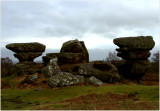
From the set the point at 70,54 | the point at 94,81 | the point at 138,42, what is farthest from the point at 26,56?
the point at 138,42

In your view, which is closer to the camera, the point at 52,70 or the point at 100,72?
the point at 100,72

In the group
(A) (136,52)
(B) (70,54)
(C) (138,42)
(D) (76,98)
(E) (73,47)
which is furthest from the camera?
(E) (73,47)

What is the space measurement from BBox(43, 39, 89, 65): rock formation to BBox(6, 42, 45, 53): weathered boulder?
3887 millimetres

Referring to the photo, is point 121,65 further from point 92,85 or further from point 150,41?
point 92,85

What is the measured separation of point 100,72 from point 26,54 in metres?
15.5

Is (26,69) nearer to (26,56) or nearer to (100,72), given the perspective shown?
(26,56)

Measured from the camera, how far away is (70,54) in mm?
32781

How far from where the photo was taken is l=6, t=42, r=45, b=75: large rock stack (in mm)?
36000

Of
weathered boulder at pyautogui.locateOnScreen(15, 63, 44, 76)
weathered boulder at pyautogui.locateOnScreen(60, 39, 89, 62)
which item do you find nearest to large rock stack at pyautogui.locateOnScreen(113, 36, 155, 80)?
weathered boulder at pyautogui.locateOnScreen(60, 39, 89, 62)

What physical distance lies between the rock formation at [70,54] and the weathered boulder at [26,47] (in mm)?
3887

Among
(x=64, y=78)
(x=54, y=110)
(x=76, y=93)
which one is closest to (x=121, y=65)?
(x=64, y=78)

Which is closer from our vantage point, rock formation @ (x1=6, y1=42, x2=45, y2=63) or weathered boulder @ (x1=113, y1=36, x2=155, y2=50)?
weathered boulder @ (x1=113, y1=36, x2=155, y2=50)

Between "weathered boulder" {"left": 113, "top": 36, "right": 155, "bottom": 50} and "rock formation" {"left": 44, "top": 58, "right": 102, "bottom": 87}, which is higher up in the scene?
"weathered boulder" {"left": 113, "top": 36, "right": 155, "bottom": 50}

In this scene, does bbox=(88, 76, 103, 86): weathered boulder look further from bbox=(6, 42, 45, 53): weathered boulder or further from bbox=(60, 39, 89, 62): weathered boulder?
bbox=(6, 42, 45, 53): weathered boulder
